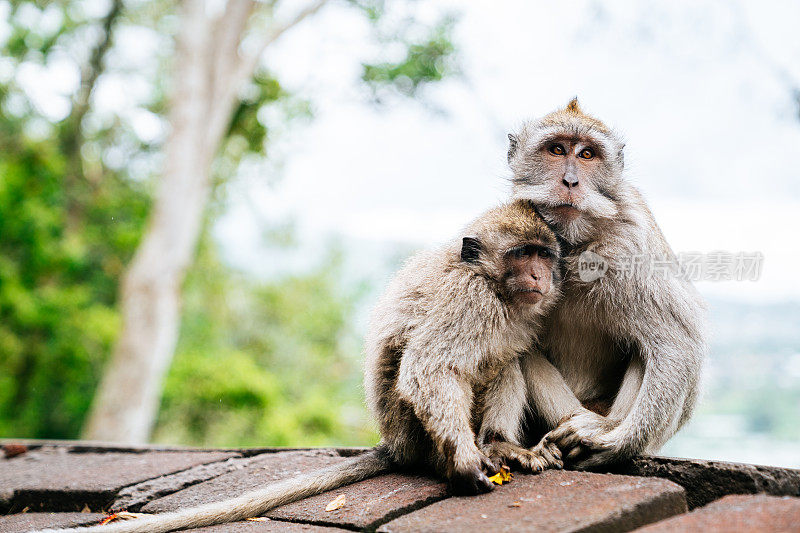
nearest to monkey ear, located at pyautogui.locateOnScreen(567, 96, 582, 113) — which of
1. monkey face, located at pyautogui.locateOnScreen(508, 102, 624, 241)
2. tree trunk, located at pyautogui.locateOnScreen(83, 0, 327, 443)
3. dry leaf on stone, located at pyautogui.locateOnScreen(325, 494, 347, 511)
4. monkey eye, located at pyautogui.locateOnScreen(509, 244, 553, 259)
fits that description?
monkey face, located at pyautogui.locateOnScreen(508, 102, 624, 241)

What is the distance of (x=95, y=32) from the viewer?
15219 mm

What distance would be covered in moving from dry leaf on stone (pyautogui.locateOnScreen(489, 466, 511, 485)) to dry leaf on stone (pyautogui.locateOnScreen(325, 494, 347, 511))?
2.05 feet

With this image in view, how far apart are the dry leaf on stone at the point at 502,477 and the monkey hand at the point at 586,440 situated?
0.24 m

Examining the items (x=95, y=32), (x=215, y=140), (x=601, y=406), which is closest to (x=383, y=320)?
(x=601, y=406)

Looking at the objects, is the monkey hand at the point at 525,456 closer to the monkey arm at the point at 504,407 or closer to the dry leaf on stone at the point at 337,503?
the monkey arm at the point at 504,407

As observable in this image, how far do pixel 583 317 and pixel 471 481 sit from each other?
0.93 metres

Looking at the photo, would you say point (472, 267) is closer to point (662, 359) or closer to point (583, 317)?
point (583, 317)

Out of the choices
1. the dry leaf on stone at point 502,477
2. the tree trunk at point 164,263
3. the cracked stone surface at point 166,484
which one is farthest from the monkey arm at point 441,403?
the tree trunk at point 164,263

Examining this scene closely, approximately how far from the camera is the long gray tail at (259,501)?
2.87 m

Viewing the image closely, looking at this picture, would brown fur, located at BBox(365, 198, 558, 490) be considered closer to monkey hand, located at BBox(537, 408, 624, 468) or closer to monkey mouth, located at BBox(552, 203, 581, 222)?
monkey mouth, located at BBox(552, 203, 581, 222)

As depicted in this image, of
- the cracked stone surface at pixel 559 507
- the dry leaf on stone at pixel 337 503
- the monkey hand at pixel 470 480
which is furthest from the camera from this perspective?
the dry leaf on stone at pixel 337 503

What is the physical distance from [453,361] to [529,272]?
1.61 ft

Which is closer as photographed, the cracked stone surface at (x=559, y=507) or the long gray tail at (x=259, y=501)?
the cracked stone surface at (x=559, y=507)

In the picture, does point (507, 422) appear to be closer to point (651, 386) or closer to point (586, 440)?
point (586, 440)
